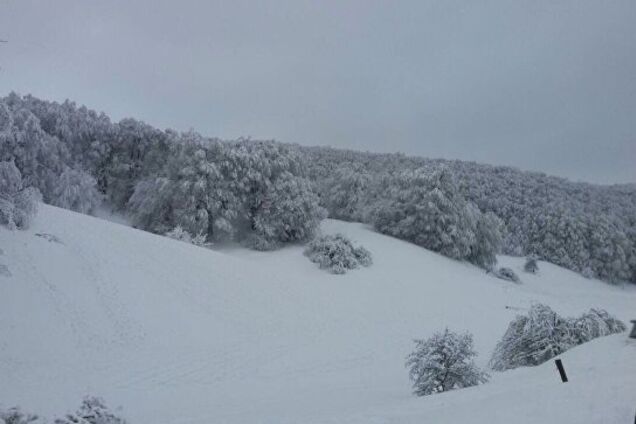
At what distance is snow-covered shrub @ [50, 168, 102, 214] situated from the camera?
29.5m

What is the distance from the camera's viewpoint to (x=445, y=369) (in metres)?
9.77

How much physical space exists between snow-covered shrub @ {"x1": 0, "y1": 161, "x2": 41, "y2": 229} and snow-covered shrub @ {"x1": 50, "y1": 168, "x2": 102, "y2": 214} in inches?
505

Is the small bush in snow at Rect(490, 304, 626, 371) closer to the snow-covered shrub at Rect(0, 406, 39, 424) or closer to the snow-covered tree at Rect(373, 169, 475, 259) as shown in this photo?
the snow-covered shrub at Rect(0, 406, 39, 424)

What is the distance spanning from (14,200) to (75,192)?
14.7 metres

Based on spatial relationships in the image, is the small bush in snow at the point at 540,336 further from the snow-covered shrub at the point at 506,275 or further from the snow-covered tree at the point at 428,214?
the snow-covered shrub at the point at 506,275

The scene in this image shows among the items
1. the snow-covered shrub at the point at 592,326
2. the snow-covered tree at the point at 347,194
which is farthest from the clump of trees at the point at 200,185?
the snow-covered shrub at the point at 592,326

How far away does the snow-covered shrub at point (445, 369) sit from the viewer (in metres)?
9.65

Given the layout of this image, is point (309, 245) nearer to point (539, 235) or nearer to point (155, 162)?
point (155, 162)

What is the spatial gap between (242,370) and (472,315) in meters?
13.2

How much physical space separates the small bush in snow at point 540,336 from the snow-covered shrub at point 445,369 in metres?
2.01

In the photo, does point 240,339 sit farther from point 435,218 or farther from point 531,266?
point 531,266

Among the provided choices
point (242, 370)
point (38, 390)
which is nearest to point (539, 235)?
point (242, 370)

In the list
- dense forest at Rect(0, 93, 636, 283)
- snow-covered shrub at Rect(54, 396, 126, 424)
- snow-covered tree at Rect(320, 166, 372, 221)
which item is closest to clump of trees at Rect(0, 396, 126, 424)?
snow-covered shrub at Rect(54, 396, 126, 424)

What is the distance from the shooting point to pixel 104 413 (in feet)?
23.0
